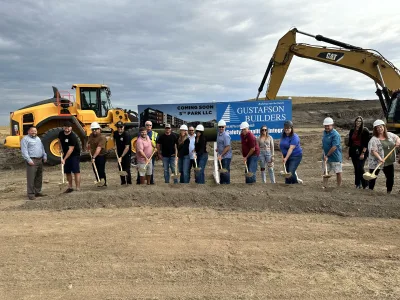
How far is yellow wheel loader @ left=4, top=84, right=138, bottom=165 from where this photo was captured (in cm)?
1255

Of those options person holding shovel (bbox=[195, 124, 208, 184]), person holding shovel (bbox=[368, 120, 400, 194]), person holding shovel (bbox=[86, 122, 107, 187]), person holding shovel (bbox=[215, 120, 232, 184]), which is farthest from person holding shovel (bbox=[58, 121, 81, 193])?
person holding shovel (bbox=[368, 120, 400, 194])

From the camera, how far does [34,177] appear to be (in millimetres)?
7738

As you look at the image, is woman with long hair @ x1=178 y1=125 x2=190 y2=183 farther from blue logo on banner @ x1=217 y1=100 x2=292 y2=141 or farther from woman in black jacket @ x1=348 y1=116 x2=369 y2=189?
woman in black jacket @ x1=348 y1=116 x2=369 y2=189

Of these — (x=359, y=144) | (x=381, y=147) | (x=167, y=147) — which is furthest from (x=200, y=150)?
(x=381, y=147)

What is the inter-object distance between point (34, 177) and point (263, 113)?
21.2 feet

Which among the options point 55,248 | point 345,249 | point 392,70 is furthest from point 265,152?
point 392,70

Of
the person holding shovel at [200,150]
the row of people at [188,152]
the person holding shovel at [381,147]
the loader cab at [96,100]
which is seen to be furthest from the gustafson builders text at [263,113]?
the loader cab at [96,100]

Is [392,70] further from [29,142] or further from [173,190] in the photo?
[29,142]

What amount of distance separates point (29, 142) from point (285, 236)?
18.9ft

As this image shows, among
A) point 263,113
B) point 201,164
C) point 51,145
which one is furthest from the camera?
point 51,145

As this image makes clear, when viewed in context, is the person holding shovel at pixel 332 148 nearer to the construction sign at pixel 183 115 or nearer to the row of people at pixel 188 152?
the row of people at pixel 188 152

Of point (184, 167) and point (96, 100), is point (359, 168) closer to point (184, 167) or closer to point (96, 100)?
point (184, 167)

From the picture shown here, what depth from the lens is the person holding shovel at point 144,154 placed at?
7708mm

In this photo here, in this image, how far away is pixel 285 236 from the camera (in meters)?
4.95
